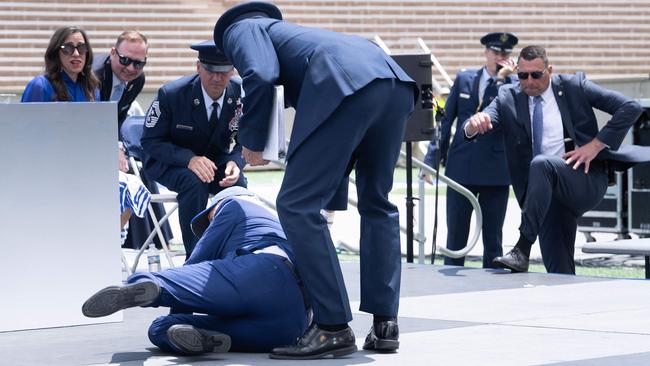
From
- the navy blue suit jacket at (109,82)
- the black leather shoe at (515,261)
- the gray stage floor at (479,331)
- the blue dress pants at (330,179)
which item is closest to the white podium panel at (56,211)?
the gray stage floor at (479,331)

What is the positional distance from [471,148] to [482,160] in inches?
4.9

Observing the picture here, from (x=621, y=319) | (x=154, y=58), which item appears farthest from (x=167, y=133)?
(x=154, y=58)

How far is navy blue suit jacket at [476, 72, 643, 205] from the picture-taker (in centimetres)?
923

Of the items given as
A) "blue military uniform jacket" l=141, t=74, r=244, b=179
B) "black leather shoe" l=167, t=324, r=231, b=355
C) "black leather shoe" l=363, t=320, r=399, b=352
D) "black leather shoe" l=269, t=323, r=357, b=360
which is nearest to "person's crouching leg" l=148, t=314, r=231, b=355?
"black leather shoe" l=167, t=324, r=231, b=355

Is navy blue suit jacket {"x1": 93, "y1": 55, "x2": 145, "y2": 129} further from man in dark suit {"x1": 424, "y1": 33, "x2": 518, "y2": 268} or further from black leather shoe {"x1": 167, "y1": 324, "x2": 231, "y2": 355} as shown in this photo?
black leather shoe {"x1": 167, "y1": 324, "x2": 231, "y2": 355}

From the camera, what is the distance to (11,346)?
634 cm

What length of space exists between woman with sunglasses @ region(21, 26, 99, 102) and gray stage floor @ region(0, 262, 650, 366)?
4.99ft

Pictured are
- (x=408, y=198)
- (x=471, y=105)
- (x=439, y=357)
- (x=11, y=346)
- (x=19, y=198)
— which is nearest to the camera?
(x=439, y=357)

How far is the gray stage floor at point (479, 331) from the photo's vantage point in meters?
5.72

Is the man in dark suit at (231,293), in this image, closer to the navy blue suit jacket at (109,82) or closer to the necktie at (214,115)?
the necktie at (214,115)

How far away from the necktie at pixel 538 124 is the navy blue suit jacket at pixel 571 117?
0.04 metres

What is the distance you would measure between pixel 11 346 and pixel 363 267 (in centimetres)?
164

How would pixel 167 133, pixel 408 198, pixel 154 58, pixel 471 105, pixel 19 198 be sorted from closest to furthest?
pixel 19 198, pixel 167 133, pixel 408 198, pixel 471 105, pixel 154 58

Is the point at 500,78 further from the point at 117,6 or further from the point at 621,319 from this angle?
the point at 117,6
